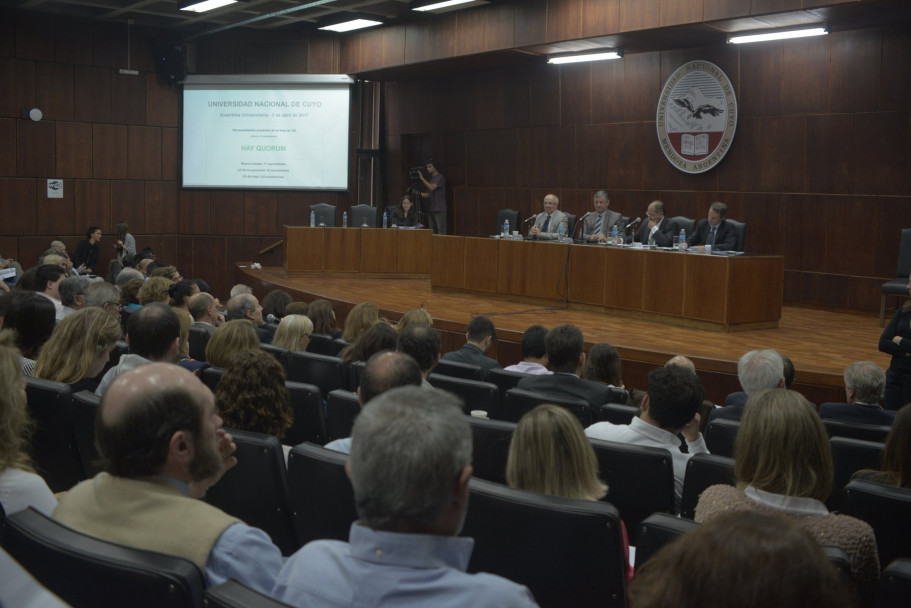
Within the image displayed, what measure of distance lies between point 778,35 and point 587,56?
240 centimetres

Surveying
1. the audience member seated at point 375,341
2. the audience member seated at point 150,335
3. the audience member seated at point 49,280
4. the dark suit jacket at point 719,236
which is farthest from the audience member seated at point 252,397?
the dark suit jacket at point 719,236

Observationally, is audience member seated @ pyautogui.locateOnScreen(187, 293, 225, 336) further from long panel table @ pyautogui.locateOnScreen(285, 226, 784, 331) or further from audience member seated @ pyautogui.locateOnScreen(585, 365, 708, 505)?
long panel table @ pyautogui.locateOnScreen(285, 226, 784, 331)

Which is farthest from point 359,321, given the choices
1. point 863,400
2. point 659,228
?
point 659,228

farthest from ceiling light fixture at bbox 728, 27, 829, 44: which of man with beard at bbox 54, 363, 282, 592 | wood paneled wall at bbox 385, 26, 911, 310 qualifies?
man with beard at bbox 54, 363, 282, 592

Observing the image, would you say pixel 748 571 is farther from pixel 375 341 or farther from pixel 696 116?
pixel 696 116

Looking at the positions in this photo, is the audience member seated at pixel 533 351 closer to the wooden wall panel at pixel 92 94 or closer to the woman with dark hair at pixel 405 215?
the woman with dark hair at pixel 405 215

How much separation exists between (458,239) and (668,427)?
6.99m

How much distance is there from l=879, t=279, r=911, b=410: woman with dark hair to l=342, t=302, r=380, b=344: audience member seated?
312 centimetres

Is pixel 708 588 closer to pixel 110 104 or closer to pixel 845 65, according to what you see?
pixel 845 65

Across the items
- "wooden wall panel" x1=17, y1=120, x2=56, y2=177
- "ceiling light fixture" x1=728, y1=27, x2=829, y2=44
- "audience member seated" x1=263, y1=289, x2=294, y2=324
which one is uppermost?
"ceiling light fixture" x1=728, y1=27, x2=829, y2=44

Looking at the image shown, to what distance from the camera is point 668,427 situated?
3.09 metres

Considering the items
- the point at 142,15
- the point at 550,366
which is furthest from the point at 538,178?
the point at 550,366

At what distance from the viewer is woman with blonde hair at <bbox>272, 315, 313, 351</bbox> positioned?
513 cm

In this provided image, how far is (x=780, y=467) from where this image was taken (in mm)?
2248
